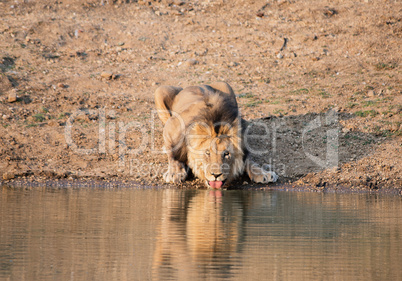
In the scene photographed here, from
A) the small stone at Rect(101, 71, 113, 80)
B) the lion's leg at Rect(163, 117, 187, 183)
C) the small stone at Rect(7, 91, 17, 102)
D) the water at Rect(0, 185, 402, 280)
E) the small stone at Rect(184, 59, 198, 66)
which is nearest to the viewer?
the water at Rect(0, 185, 402, 280)

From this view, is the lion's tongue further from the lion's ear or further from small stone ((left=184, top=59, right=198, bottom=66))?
small stone ((left=184, top=59, right=198, bottom=66))

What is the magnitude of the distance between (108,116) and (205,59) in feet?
11.9

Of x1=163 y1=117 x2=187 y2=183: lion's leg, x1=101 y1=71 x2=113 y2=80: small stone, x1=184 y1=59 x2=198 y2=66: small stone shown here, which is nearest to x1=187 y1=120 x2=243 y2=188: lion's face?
x1=163 y1=117 x2=187 y2=183: lion's leg

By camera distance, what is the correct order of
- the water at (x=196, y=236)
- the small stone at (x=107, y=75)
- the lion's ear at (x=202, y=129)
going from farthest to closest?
the small stone at (x=107, y=75) < the lion's ear at (x=202, y=129) < the water at (x=196, y=236)

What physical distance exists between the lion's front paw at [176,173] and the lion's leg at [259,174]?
1085mm

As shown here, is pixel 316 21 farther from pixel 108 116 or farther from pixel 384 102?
pixel 108 116

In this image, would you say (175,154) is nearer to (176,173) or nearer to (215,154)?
(176,173)

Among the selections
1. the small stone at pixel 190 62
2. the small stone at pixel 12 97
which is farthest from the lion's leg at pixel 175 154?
the small stone at pixel 190 62

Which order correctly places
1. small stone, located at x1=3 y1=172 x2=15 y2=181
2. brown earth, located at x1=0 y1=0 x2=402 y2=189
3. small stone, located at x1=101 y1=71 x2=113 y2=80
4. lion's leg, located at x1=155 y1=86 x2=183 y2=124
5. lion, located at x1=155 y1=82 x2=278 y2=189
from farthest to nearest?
small stone, located at x1=101 y1=71 x2=113 y2=80 → lion's leg, located at x1=155 y1=86 x2=183 y2=124 → brown earth, located at x1=0 y1=0 x2=402 y2=189 → small stone, located at x1=3 y1=172 x2=15 y2=181 → lion, located at x1=155 y1=82 x2=278 y2=189

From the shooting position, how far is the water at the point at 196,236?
523 cm

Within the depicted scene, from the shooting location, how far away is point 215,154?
31.7ft

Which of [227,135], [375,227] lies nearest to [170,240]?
[375,227]

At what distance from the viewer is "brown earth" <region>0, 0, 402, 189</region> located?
426 inches

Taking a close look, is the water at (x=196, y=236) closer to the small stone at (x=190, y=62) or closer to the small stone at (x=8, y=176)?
the small stone at (x=8, y=176)
